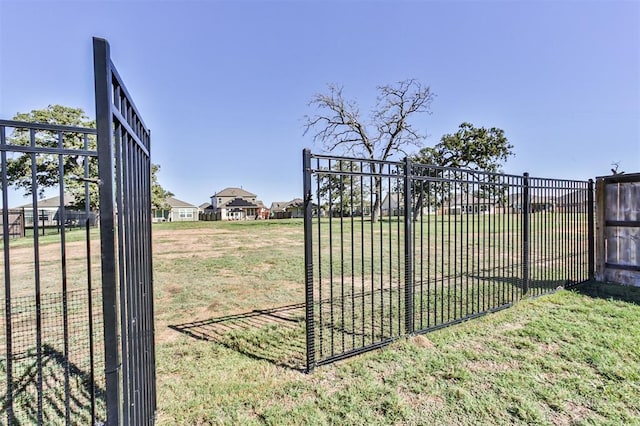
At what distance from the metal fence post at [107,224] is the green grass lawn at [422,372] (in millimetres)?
→ 1300

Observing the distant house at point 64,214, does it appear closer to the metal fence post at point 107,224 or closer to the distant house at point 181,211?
the metal fence post at point 107,224

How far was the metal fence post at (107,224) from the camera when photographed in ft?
3.07

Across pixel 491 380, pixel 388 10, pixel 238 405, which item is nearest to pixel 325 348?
pixel 238 405

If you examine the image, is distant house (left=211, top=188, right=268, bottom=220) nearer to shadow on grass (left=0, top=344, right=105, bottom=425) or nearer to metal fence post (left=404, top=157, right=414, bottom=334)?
shadow on grass (left=0, top=344, right=105, bottom=425)

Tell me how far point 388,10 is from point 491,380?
768cm

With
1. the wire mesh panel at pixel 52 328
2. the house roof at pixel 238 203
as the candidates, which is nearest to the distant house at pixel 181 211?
the house roof at pixel 238 203

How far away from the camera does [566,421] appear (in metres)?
1.89

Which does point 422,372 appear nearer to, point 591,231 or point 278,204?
point 591,231

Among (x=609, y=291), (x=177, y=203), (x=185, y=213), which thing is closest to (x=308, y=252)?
(x=609, y=291)

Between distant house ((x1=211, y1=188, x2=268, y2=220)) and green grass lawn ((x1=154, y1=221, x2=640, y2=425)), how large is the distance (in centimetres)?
4920

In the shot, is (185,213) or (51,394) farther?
(185,213)

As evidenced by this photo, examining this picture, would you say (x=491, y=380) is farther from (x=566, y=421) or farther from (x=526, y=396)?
(x=566, y=421)

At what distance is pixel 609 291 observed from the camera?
4.63m

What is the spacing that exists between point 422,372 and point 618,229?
16.1 feet
